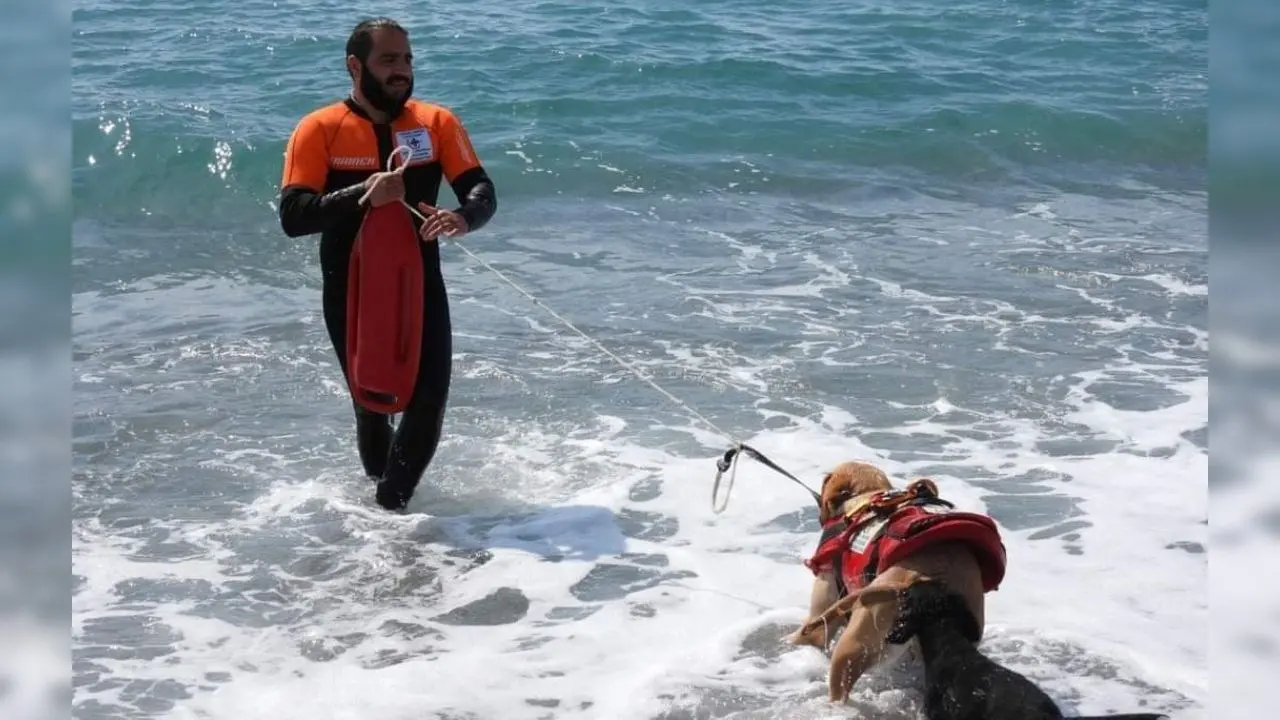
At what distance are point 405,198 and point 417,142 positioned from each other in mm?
224

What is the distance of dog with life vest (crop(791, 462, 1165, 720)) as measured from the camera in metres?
3.83

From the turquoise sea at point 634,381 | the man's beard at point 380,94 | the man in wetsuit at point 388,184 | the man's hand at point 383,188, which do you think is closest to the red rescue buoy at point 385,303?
the man in wetsuit at point 388,184

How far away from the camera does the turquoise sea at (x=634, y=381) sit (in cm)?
484

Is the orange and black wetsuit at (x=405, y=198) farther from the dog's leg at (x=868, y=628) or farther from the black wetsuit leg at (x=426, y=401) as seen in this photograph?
the dog's leg at (x=868, y=628)

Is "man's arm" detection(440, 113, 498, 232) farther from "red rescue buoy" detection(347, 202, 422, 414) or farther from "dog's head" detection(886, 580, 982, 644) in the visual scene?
"dog's head" detection(886, 580, 982, 644)

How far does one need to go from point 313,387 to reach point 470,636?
3.09m

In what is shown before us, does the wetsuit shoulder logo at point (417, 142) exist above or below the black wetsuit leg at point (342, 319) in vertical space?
above

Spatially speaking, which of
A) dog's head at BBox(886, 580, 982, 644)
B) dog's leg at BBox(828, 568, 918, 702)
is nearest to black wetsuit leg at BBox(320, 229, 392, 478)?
dog's leg at BBox(828, 568, 918, 702)

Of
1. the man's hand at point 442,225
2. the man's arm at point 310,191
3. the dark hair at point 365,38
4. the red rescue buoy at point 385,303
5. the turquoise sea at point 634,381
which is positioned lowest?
the turquoise sea at point 634,381

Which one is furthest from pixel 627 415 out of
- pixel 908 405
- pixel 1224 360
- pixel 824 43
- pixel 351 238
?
pixel 824 43

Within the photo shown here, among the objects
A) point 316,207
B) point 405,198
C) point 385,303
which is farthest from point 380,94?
point 385,303

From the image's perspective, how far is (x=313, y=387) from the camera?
7.72m

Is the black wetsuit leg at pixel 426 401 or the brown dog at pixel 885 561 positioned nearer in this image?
the brown dog at pixel 885 561

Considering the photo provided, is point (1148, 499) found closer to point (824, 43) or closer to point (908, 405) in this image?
point (908, 405)
